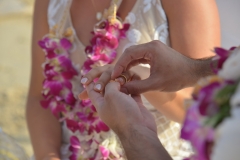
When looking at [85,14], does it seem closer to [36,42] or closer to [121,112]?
[36,42]

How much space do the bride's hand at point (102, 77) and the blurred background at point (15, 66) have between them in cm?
129

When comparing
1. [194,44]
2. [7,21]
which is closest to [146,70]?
[194,44]

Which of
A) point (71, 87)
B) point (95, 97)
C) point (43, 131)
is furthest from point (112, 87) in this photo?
point (43, 131)

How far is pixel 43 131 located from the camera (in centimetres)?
132

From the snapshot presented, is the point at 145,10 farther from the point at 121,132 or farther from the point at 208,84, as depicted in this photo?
the point at 208,84

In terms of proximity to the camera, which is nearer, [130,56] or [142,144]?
[142,144]

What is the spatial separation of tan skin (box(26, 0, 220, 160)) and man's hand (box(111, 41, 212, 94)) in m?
0.15

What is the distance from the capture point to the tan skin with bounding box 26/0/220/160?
3.51 feet

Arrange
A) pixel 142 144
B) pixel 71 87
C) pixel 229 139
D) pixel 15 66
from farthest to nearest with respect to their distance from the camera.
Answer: pixel 15 66
pixel 71 87
pixel 142 144
pixel 229 139

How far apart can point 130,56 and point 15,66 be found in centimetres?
229

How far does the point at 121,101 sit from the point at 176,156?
51 cm

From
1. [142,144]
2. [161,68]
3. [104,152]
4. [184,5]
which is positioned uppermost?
[184,5]

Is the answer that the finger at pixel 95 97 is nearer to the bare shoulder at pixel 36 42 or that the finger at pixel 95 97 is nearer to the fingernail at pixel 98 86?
the fingernail at pixel 98 86

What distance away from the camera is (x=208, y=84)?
1.55 ft
